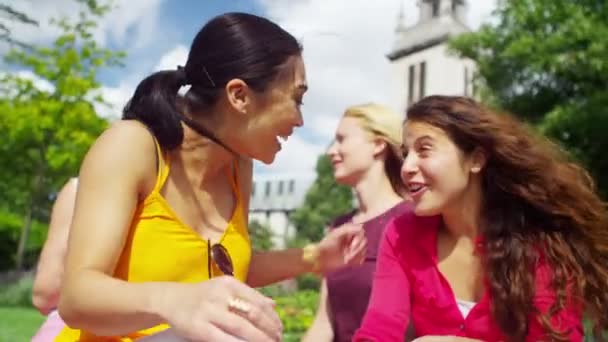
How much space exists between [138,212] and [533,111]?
57.1 ft

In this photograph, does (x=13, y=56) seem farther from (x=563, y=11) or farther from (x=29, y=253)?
(x=29, y=253)

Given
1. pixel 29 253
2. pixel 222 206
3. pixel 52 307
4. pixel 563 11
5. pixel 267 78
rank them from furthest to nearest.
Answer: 1. pixel 29 253
2. pixel 563 11
3. pixel 52 307
4. pixel 222 206
5. pixel 267 78

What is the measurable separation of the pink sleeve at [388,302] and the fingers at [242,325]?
3.96ft

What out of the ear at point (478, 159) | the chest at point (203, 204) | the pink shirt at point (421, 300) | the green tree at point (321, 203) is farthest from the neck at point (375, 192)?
the green tree at point (321, 203)

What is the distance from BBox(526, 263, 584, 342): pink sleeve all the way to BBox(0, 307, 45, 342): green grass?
23.5 ft

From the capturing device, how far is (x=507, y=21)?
16984 mm

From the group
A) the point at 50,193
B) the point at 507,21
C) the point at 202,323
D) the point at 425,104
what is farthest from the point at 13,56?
the point at 202,323

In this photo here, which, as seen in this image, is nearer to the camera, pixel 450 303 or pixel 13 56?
pixel 450 303

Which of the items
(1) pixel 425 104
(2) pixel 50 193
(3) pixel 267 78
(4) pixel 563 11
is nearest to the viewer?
(3) pixel 267 78

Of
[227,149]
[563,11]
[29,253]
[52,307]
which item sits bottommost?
[29,253]

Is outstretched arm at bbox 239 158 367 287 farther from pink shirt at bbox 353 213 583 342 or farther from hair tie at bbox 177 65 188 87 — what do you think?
hair tie at bbox 177 65 188 87

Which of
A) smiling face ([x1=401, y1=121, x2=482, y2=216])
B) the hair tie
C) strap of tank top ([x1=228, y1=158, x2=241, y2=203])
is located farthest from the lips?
the hair tie

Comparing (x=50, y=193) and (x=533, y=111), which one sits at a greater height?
(x=533, y=111)

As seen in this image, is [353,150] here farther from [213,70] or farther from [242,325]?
[242,325]
